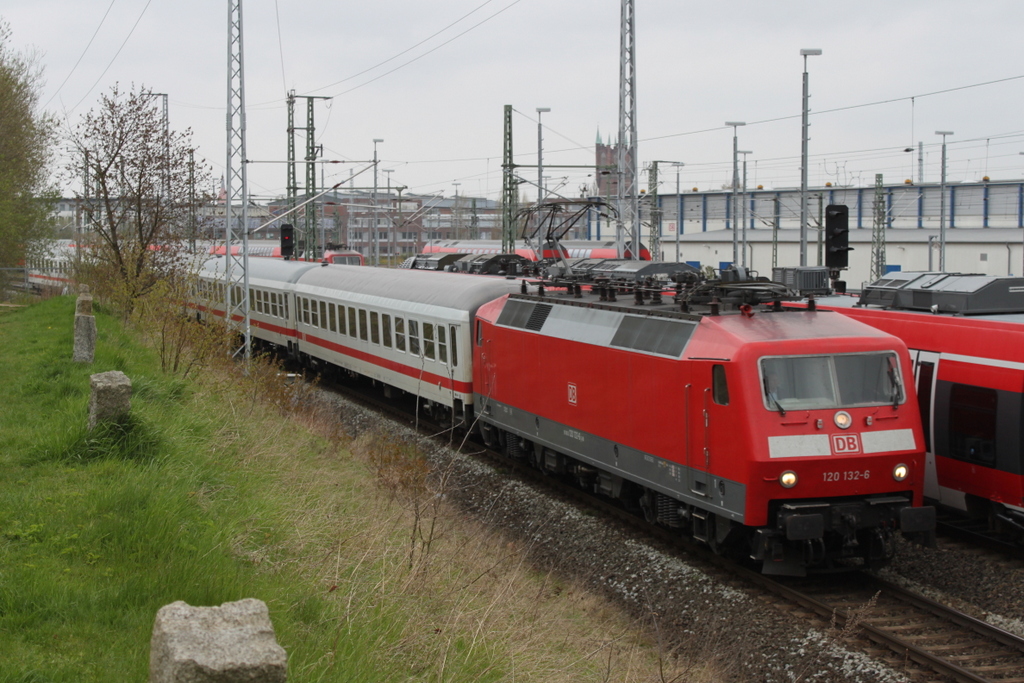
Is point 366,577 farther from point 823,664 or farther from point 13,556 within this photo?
point 823,664

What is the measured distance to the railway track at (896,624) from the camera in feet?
26.6

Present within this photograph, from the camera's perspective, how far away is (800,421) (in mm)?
9391

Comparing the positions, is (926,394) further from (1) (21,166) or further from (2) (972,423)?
(1) (21,166)

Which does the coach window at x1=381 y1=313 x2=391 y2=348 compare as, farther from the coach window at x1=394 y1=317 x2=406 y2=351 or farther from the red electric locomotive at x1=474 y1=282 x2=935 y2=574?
the red electric locomotive at x1=474 y1=282 x2=935 y2=574

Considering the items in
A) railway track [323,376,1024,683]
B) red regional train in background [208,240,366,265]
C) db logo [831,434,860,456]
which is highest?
red regional train in background [208,240,366,265]

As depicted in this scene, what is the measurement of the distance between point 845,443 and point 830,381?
2.06 ft

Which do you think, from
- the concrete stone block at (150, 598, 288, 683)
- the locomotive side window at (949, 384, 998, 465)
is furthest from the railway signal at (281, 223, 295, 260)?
the concrete stone block at (150, 598, 288, 683)

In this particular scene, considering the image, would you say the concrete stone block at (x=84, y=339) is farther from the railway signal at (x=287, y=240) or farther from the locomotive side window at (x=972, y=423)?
the railway signal at (x=287, y=240)

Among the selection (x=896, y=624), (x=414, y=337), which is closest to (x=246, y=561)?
(x=896, y=624)

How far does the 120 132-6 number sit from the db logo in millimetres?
193

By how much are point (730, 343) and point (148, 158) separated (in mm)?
19933

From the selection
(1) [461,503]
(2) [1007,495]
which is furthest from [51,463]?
(2) [1007,495]

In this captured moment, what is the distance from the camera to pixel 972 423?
10961mm

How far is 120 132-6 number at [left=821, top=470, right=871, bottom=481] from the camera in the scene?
9.35m
